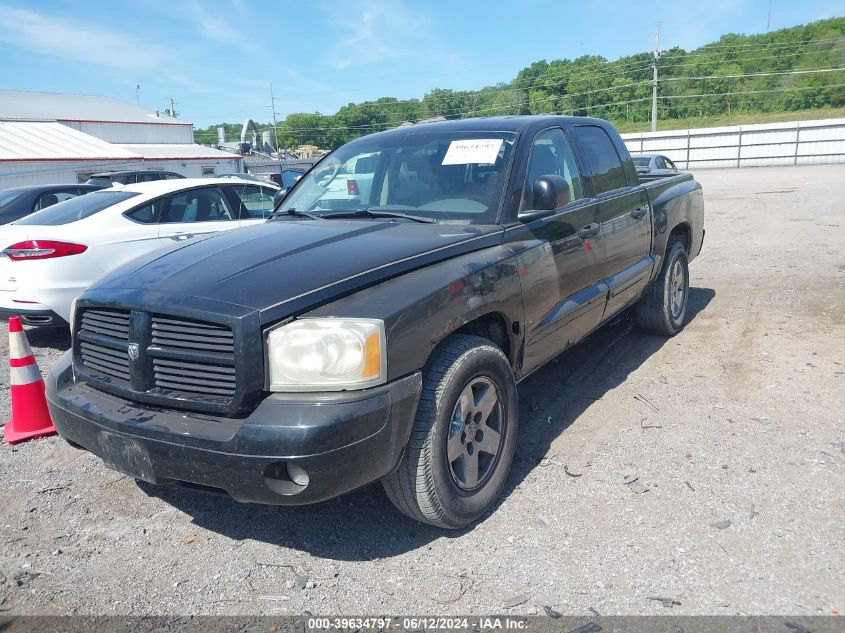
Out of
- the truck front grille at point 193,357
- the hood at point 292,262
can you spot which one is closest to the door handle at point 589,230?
the hood at point 292,262

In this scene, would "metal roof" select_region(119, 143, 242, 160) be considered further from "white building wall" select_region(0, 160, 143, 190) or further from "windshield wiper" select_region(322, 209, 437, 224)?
"windshield wiper" select_region(322, 209, 437, 224)

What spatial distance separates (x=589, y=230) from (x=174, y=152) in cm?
3998

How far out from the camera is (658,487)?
Answer: 3.26 m

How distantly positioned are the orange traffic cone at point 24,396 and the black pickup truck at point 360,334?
1.25 m

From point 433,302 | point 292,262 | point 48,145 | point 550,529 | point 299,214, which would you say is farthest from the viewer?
point 48,145

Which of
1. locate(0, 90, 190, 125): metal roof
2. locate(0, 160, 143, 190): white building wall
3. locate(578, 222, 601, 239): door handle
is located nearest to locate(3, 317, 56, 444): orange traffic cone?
locate(578, 222, 601, 239): door handle

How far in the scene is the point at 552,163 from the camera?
13.3 feet

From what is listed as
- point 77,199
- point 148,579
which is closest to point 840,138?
point 77,199

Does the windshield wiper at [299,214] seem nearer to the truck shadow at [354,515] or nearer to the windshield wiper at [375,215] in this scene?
the windshield wiper at [375,215]

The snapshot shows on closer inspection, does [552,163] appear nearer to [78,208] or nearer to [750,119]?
[78,208]

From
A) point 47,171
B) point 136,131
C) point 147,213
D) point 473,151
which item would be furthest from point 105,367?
point 136,131

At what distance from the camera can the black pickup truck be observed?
2.45 meters

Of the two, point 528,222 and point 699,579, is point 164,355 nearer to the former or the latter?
point 528,222

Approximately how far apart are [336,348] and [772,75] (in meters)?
78.5
